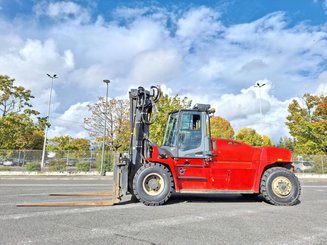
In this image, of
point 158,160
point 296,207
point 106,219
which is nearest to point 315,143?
point 296,207

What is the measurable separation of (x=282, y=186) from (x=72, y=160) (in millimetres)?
22223

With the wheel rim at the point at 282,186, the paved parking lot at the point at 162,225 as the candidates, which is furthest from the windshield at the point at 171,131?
the wheel rim at the point at 282,186

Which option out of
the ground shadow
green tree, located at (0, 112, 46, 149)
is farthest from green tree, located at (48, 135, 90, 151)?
the ground shadow

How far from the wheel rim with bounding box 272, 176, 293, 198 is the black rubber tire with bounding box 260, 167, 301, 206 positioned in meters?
0.06

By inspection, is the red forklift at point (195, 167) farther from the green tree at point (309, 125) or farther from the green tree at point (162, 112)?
the green tree at point (309, 125)

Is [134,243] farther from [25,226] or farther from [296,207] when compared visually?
[296,207]

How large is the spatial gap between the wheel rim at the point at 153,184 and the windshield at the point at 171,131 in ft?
3.89

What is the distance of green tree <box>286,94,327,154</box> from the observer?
34.2 meters

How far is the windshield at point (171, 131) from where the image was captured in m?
8.86

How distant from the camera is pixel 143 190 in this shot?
7.98m

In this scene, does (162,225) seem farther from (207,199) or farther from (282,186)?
(282,186)

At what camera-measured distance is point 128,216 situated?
6.47 meters

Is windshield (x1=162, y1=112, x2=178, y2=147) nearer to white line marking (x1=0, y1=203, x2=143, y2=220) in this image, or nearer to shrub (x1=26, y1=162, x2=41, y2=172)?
white line marking (x1=0, y1=203, x2=143, y2=220)

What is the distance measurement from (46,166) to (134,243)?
2455cm
